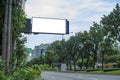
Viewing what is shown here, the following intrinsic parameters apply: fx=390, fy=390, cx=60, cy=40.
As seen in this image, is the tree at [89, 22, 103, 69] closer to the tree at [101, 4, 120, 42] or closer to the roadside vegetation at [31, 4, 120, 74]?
the roadside vegetation at [31, 4, 120, 74]

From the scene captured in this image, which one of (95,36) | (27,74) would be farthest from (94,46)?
(27,74)

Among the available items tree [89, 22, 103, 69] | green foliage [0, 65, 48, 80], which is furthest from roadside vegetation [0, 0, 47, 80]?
tree [89, 22, 103, 69]

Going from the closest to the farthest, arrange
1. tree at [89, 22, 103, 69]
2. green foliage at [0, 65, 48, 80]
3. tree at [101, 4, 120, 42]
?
green foliage at [0, 65, 48, 80] → tree at [101, 4, 120, 42] → tree at [89, 22, 103, 69]

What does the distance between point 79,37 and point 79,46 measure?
2.81 meters

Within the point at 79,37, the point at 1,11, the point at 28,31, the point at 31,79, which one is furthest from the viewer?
the point at 79,37

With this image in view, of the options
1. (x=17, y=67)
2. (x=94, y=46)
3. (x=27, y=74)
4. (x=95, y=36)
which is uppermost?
(x=95, y=36)

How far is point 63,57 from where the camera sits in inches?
5364

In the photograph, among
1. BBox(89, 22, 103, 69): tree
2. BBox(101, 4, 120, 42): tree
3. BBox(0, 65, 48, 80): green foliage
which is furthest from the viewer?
BBox(89, 22, 103, 69): tree

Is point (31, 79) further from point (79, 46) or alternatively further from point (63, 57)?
point (63, 57)

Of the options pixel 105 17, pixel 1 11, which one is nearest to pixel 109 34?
pixel 105 17

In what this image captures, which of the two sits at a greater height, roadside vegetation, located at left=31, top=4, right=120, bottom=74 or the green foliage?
roadside vegetation, located at left=31, top=4, right=120, bottom=74

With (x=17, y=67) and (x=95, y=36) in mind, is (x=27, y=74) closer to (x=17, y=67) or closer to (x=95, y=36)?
(x=17, y=67)

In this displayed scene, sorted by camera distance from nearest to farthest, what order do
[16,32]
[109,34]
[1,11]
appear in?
1. [1,11]
2. [16,32]
3. [109,34]

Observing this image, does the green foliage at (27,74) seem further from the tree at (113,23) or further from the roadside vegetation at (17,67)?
the tree at (113,23)
